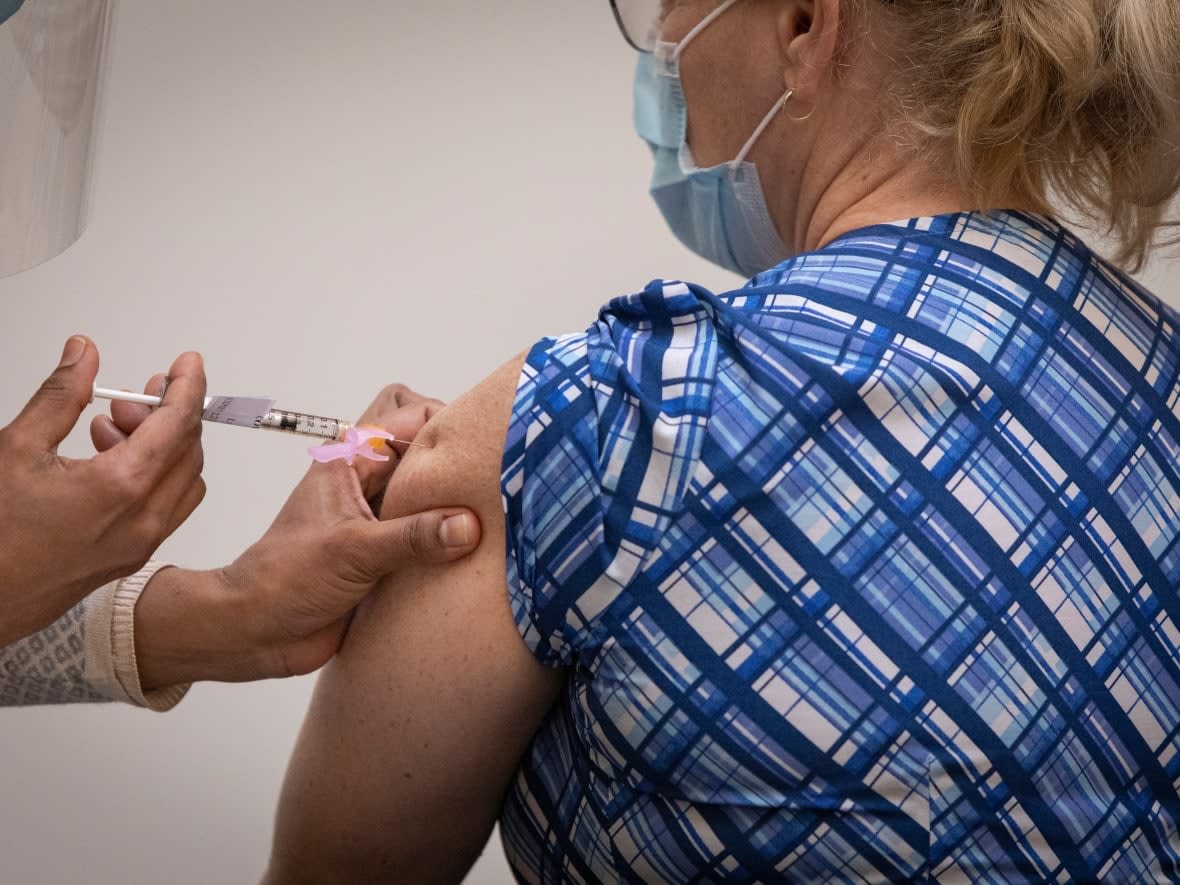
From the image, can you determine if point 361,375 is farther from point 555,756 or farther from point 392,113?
point 555,756

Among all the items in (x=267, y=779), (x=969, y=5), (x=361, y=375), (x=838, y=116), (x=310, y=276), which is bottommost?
(x=267, y=779)

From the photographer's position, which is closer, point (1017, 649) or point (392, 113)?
point (1017, 649)

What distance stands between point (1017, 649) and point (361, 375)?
5.22 feet

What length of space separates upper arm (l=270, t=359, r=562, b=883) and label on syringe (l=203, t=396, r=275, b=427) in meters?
0.18

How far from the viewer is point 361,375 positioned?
2.37 meters

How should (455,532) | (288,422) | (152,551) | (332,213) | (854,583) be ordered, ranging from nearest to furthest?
1. (854,583)
2. (455,532)
3. (152,551)
4. (288,422)
5. (332,213)

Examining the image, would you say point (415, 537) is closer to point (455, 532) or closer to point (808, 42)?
point (455, 532)

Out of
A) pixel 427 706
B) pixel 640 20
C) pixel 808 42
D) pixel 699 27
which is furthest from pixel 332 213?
pixel 427 706

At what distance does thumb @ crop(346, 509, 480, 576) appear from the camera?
1.07 m

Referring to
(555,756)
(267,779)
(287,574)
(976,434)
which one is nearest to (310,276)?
(267,779)

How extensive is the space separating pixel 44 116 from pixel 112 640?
0.53m

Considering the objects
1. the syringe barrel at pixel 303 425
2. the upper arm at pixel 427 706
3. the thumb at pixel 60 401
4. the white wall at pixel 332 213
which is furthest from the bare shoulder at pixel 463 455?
the white wall at pixel 332 213

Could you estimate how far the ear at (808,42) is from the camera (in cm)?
A: 116

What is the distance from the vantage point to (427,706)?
1097 mm
